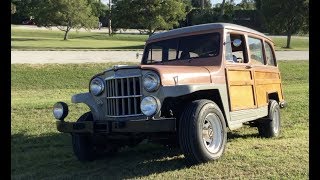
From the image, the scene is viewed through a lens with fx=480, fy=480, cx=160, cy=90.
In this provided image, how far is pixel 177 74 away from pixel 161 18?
3081 centimetres

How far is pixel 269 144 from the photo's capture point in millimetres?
7262

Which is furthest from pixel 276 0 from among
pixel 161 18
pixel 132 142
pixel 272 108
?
pixel 132 142

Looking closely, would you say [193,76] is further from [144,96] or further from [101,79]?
[101,79]

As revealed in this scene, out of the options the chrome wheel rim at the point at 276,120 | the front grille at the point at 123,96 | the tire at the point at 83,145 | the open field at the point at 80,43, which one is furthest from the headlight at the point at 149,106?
the open field at the point at 80,43

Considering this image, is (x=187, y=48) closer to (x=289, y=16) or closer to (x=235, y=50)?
(x=235, y=50)

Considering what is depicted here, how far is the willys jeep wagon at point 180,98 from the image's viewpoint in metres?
5.68

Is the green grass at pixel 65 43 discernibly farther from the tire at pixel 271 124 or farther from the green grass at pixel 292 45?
the tire at pixel 271 124

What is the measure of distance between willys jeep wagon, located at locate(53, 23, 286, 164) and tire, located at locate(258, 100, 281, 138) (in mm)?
26

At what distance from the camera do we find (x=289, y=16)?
37000 millimetres

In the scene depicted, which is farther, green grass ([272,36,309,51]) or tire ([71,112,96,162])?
green grass ([272,36,309,51])

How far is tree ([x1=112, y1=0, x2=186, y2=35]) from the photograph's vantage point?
36312 mm

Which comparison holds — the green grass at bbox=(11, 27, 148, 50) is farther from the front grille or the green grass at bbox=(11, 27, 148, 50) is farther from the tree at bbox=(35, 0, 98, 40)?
the front grille

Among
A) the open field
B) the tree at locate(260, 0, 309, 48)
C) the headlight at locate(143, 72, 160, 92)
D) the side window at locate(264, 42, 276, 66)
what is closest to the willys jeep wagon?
the headlight at locate(143, 72, 160, 92)

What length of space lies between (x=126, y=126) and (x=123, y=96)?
509 millimetres
